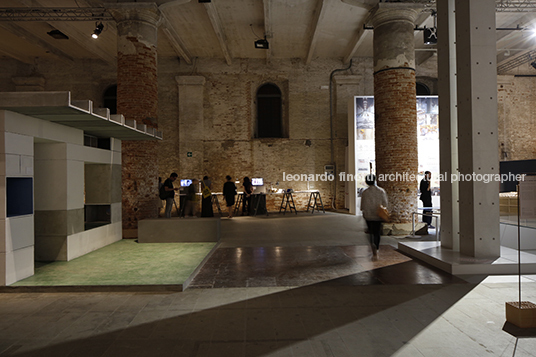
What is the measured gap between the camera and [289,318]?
3.41m

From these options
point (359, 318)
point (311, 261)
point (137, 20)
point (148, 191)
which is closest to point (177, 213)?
point (148, 191)

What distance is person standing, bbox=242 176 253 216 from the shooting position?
13.4 metres

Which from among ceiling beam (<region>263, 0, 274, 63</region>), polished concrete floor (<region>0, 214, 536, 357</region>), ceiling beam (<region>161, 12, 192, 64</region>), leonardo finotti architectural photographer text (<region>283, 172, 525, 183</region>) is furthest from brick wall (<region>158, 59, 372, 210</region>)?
polished concrete floor (<region>0, 214, 536, 357</region>)

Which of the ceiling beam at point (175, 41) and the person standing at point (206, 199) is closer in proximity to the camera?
the person standing at point (206, 199)

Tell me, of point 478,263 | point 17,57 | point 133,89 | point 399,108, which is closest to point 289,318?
point 478,263

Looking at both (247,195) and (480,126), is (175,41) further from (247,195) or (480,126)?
(480,126)

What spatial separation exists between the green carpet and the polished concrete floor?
1.16 ft

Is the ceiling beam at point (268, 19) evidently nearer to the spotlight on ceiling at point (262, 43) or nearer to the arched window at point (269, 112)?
the spotlight on ceiling at point (262, 43)

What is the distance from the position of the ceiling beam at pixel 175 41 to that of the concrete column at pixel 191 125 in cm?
115

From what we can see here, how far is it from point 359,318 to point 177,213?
11.8 m

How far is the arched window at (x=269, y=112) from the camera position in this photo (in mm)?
15312

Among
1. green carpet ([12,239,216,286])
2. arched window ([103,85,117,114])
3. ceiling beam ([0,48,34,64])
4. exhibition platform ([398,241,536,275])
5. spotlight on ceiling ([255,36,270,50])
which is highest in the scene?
ceiling beam ([0,48,34,64])

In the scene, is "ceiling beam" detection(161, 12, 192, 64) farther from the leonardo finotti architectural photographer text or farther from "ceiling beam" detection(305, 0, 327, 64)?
the leonardo finotti architectural photographer text

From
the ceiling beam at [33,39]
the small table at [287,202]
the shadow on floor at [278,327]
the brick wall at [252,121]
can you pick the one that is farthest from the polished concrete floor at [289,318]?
the ceiling beam at [33,39]
